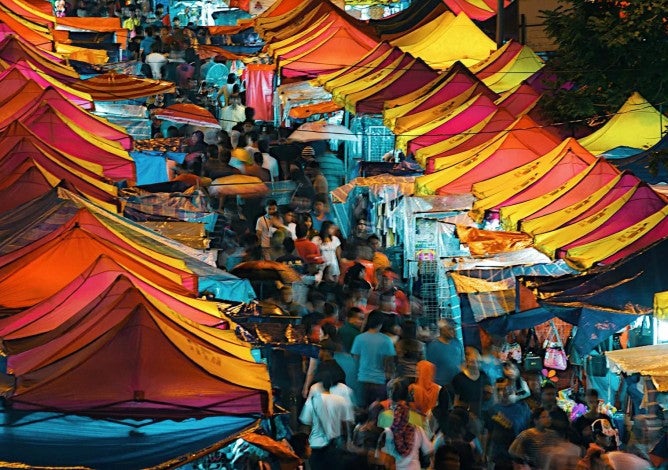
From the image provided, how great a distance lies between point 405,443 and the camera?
16.1 m

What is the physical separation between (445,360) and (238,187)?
8.88 metres

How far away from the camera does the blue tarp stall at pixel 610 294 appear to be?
19828 mm

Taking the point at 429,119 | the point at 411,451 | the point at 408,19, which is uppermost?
the point at 408,19

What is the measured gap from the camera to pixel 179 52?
128ft

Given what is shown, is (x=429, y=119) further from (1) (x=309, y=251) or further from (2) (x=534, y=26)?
(2) (x=534, y=26)

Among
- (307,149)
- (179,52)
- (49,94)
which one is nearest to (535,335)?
(307,149)

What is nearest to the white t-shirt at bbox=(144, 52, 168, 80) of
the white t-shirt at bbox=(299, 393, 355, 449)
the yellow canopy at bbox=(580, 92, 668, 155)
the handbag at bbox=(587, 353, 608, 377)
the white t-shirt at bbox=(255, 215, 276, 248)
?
the yellow canopy at bbox=(580, 92, 668, 155)

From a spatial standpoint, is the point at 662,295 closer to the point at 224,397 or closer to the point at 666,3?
the point at 224,397

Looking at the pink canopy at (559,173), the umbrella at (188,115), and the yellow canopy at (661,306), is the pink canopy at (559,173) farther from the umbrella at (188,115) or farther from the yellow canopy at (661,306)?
the umbrella at (188,115)

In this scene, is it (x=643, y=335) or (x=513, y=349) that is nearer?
(x=643, y=335)

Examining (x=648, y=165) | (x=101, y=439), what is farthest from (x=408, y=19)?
(x=101, y=439)

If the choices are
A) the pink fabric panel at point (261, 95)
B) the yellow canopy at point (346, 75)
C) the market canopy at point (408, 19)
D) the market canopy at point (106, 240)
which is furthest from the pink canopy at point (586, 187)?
the market canopy at point (408, 19)

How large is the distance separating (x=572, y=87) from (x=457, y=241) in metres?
8.44

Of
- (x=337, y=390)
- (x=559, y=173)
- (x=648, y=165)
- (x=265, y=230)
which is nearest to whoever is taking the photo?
(x=337, y=390)
